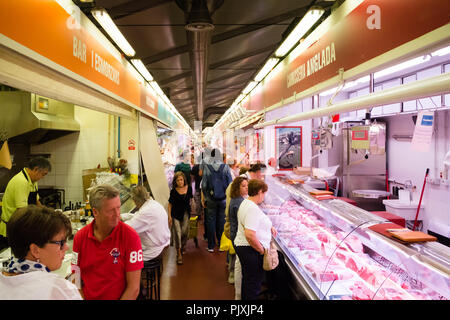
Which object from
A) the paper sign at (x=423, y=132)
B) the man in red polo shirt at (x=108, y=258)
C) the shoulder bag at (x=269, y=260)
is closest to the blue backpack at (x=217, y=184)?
the shoulder bag at (x=269, y=260)

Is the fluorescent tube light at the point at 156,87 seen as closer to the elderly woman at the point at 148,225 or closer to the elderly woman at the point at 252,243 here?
the elderly woman at the point at 148,225

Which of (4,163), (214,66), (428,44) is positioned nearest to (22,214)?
(428,44)

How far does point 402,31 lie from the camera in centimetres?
189

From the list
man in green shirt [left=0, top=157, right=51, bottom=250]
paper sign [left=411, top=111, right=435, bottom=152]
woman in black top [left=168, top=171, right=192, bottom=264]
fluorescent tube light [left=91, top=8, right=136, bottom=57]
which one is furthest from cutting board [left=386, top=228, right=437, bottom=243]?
man in green shirt [left=0, top=157, right=51, bottom=250]

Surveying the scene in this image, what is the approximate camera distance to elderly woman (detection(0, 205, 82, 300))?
120 cm

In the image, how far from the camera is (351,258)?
9.11 ft

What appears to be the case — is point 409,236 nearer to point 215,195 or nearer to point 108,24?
point 108,24

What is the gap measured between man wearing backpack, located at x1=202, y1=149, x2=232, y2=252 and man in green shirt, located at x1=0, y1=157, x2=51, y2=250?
109 inches

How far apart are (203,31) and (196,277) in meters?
3.52

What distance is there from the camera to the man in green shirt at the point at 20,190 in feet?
11.3

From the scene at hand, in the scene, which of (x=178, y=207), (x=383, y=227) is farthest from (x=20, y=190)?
(x=383, y=227)

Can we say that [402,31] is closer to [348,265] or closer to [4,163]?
[348,265]

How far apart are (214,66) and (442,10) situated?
469 centimetres

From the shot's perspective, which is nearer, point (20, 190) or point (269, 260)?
point (269, 260)
